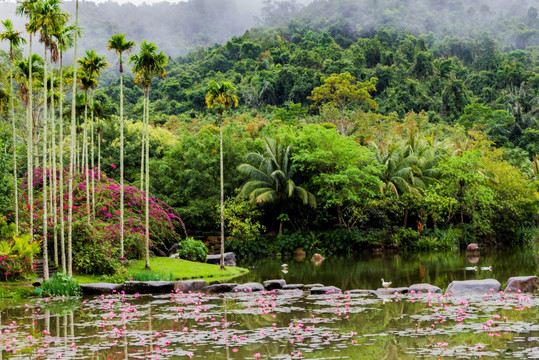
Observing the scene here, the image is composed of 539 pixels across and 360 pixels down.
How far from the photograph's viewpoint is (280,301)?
1638cm

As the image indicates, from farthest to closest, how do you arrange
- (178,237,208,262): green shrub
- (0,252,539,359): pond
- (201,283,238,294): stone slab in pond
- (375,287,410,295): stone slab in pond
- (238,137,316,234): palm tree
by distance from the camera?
(238,137,316,234): palm tree
(178,237,208,262): green shrub
(201,283,238,294): stone slab in pond
(375,287,410,295): stone slab in pond
(0,252,539,359): pond

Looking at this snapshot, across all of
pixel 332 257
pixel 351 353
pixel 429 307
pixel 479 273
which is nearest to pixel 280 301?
pixel 429 307

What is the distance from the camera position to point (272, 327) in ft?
39.9

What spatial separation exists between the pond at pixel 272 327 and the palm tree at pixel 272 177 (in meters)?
18.5

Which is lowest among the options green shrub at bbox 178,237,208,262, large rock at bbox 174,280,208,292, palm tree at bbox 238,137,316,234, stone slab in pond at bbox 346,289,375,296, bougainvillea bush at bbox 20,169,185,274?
stone slab in pond at bbox 346,289,375,296

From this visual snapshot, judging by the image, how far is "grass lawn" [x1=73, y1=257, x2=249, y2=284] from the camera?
23325mm

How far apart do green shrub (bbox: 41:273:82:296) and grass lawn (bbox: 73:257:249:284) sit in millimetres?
2808

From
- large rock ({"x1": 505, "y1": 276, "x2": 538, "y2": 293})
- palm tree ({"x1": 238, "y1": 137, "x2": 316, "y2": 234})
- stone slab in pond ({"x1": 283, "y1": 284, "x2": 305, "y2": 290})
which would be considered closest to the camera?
large rock ({"x1": 505, "y1": 276, "x2": 538, "y2": 293})

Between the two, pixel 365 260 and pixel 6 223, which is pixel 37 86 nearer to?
pixel 6 223

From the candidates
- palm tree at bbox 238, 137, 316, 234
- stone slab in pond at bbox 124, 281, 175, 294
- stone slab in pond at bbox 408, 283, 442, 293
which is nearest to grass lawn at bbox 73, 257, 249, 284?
stone slab in pond at bbox 124, 281, 175, 294

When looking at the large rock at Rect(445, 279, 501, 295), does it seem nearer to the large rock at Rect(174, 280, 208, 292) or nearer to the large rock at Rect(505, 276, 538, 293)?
the large rock at Rect(505, 276, 538, 293)

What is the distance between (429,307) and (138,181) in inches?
980

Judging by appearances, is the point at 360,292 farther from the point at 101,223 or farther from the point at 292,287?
the point at 101,223

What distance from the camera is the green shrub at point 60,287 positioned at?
18141 mm
